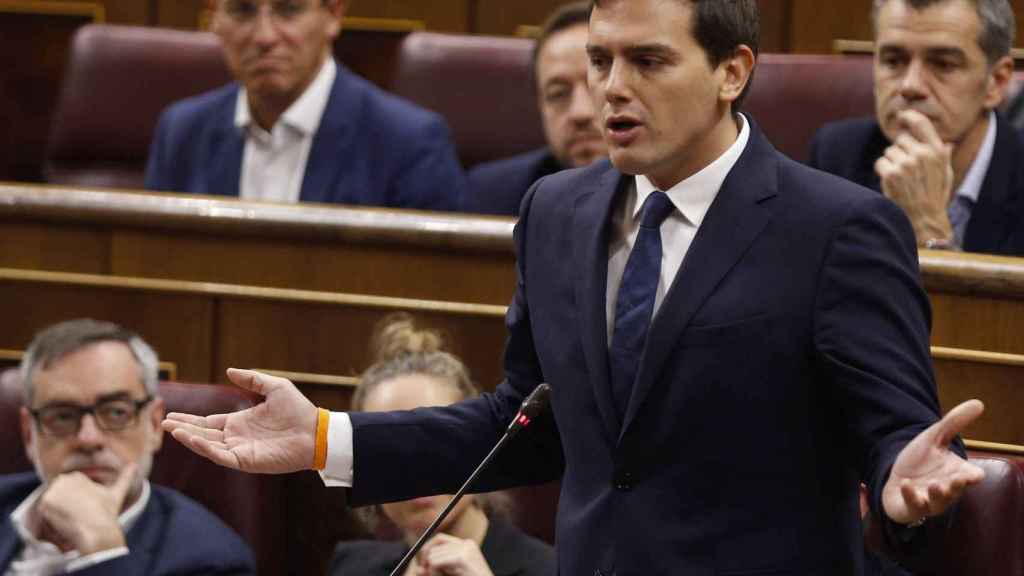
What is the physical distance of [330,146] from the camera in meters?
1.46

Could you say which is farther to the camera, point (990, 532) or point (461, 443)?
point (990, 532)

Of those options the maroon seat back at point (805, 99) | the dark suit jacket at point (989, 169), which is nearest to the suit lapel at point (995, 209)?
the dark suit jacket at point (989, 169)

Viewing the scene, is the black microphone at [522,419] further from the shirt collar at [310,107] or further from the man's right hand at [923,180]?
the shirt collar at [310,107]

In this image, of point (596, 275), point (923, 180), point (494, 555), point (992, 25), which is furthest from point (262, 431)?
point (992, 25)

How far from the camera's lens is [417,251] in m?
1.22

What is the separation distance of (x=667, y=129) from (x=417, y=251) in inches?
21.8

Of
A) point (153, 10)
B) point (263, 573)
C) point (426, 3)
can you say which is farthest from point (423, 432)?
point (153, 10)

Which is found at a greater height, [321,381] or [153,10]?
[153,10]

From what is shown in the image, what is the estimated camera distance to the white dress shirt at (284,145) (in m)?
1.48

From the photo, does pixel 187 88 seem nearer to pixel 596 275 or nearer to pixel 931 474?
pixel 596 275

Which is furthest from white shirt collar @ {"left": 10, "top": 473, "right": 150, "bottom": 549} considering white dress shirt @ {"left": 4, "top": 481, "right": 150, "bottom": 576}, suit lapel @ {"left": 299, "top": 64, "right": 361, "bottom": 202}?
suit lapel @ {"left": 299, "top": 64, "right": 361, "bottom": 202}

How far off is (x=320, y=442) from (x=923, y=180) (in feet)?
2.12

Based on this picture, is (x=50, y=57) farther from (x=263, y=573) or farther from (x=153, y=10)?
(x=263, y=573)

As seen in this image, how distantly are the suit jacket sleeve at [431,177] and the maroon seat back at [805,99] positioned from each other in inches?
10.5
